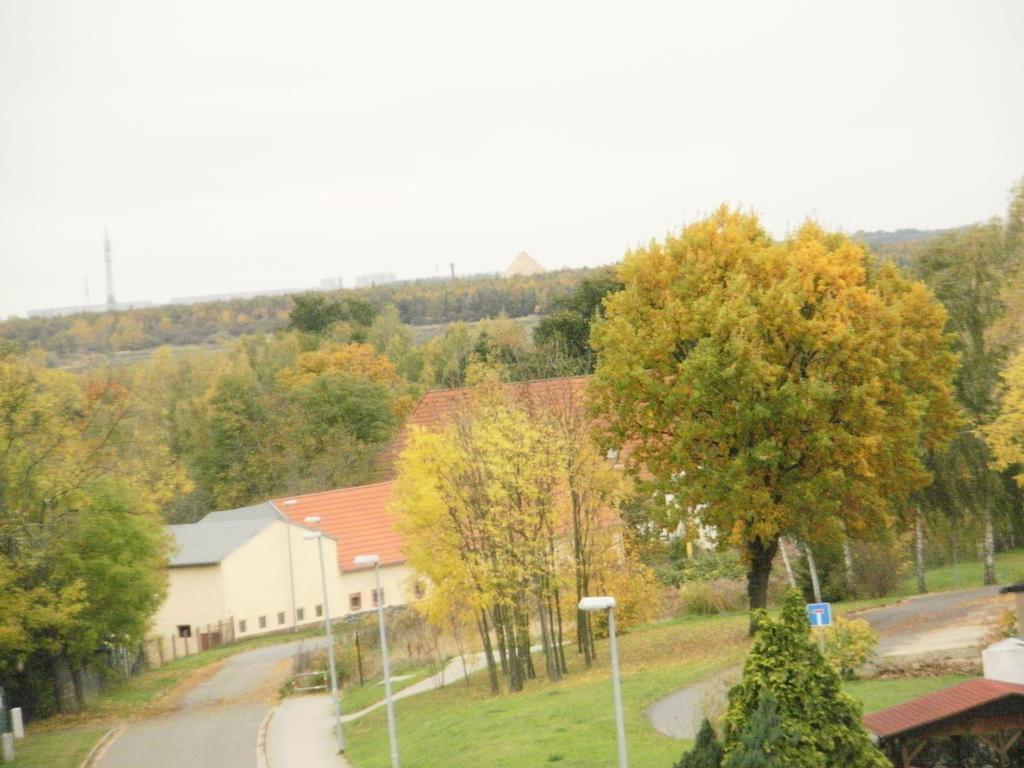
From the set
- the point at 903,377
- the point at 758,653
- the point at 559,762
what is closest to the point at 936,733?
the point at 758,653

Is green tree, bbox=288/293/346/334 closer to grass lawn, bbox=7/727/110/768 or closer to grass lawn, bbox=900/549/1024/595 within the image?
grass lawn, bbox=900/549/1024/595

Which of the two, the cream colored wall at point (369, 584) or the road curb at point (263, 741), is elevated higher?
the cream colored wall at point (369, 584)

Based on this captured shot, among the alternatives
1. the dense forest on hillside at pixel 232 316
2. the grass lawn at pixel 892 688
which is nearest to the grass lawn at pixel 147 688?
the grass lawn at pixel 892 688

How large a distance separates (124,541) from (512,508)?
13.4m

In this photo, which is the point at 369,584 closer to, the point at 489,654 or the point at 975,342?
the point at 489,654

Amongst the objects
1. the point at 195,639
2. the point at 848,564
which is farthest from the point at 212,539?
the point at 848,564

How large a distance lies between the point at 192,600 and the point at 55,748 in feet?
60.9

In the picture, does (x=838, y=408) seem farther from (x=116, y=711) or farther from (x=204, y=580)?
(x=204, y=580)

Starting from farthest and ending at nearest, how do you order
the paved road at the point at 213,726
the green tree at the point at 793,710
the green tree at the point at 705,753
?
the paved road at the point at 213,726, the green tree at the point at 705,753, the green tree at the point at 793,710

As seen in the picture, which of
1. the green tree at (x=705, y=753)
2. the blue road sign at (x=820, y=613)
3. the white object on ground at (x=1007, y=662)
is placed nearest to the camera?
the green tree at (x=705, y=753)

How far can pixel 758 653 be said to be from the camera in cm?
1762

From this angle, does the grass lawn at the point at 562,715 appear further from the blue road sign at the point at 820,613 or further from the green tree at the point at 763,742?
the green tree at the point at 763,742

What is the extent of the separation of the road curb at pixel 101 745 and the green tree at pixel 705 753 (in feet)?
65.7

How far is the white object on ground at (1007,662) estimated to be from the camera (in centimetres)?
2180
